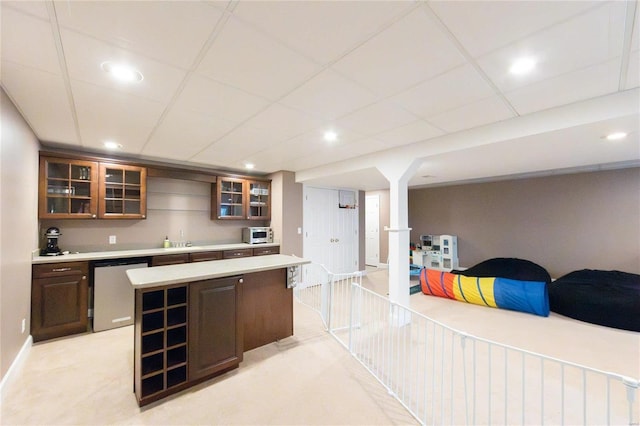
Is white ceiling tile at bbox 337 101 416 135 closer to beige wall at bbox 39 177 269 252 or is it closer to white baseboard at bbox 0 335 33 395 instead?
beige wall at bbox 39 177 269 252

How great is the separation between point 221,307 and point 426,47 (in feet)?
8.54

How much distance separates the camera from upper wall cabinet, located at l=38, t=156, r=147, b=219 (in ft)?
11.4

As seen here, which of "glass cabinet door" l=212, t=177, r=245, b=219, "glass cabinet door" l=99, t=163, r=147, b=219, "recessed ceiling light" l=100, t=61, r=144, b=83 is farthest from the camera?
"glass cabinet door" l=212, t=177, r=245, b=219

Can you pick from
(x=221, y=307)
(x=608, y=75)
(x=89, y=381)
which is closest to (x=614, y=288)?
(x=608, y=75)

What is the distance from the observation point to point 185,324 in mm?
2260

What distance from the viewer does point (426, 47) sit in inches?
60.9

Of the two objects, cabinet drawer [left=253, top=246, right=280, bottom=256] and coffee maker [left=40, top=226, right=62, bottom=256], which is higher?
coffee maker [left=40, top=226, right=62, bottom=256]

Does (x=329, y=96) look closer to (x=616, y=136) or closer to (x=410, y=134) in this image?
(x=410, y=134)

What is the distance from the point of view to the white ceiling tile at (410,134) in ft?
9.24

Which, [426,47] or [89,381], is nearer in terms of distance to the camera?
[426,47]

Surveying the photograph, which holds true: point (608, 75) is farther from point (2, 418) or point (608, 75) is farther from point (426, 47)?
point (2, 418)

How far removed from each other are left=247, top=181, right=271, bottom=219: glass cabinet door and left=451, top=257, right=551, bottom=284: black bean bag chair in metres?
4.29

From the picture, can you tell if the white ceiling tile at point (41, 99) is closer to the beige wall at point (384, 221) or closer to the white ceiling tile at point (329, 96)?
the white ceiling tile at point (329, 96)

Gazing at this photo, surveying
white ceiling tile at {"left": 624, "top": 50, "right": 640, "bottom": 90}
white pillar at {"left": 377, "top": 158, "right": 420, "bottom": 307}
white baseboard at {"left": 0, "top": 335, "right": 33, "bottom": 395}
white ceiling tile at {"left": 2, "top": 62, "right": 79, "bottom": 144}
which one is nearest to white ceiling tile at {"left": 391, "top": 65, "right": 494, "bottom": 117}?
white ceiling tile at {"left": 624, "top": 50, "right": 640, "bottom": 90}
